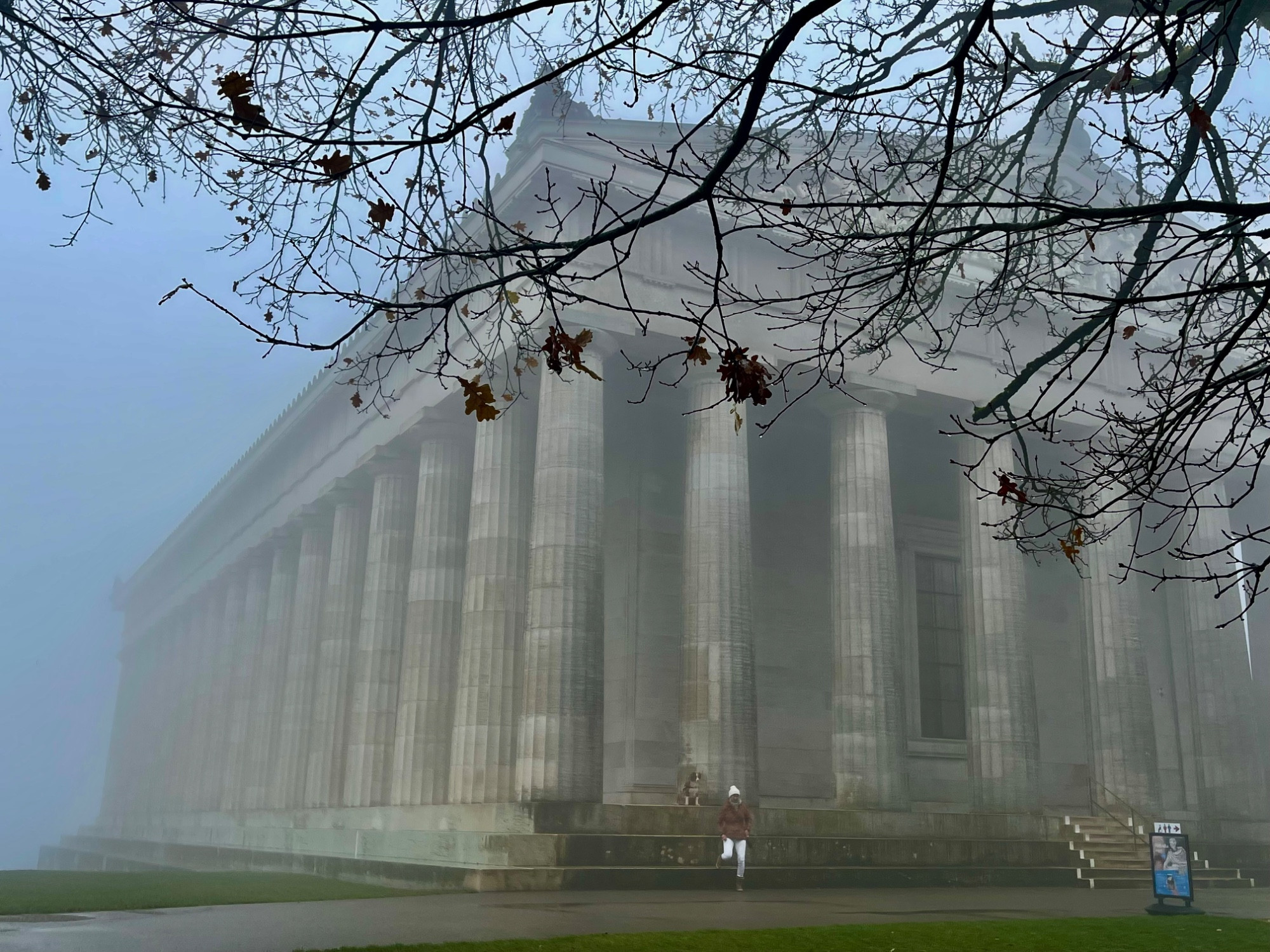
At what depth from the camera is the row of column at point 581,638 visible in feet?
93.2

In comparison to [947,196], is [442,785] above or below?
below

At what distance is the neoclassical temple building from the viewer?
27734 mm

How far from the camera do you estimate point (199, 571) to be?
6456 centimetres

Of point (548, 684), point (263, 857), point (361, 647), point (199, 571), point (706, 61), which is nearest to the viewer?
point (706, 61)

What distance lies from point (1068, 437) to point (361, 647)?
22.5 m

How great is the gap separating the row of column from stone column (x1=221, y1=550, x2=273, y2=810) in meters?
6.69

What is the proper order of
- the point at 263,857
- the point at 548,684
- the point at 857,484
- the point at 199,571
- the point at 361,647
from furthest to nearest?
the point at 199,571, the point at 361,647, the point at 263,857, the point at 857,484, the point at 548,684

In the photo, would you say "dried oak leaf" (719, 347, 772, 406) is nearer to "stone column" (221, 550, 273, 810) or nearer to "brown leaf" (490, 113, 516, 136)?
"brown leaf" (490, 113, 516, 136)

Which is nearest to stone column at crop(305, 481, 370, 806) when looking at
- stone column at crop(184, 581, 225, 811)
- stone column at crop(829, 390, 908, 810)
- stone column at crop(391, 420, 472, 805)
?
stone column at crop(391, 420, 472, 805)

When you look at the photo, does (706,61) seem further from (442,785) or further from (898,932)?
(442,785)

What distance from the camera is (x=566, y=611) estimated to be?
27891 mm

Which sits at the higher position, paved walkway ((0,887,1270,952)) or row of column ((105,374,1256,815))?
row of column ((105,374,1256,815))

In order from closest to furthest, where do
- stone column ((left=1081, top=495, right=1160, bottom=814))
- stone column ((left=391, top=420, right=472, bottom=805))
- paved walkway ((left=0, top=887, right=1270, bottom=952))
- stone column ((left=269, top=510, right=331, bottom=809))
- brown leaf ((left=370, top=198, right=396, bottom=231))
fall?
brown leaf ((left=370, top=198, right=396, bottom=231)), paved walkway ((left=0, top=887, right=1270, bottom=952)), stone column ((left=391, top=420, right=472, bottom=805)), stone column ((left=1081, top=495, right=1160, bottom=814)), stone column ((left=269, top=510, right=331, bottom=809))

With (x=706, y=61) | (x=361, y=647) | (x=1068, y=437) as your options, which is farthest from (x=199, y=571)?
(x=706, y=61)
